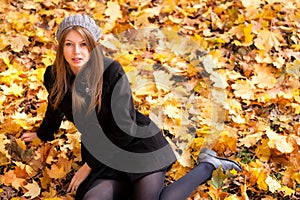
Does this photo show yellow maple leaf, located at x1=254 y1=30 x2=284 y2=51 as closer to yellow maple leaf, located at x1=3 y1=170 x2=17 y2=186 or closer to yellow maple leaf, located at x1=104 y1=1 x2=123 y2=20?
yellow maple leaf, located at x1=104 y1=1 x2=123 y2=20

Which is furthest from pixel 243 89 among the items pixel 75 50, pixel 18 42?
pixel 18 42

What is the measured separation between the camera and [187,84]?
3494mm

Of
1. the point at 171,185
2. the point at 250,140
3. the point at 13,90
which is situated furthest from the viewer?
the point at 13,90

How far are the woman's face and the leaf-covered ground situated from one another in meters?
0.79

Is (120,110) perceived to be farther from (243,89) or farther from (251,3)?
(251,3)

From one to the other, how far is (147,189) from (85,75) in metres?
0.73

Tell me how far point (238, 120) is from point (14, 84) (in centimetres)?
175

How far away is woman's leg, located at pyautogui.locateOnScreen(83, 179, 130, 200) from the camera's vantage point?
2.38m

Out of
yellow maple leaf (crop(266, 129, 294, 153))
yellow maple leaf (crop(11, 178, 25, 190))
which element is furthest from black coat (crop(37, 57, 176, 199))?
yellow maple leaf (crop(266, 129, 294, 153))

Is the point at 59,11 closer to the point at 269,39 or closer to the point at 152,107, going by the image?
the point at 152,107

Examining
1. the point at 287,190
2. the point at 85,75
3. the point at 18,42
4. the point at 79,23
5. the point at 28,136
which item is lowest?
the point at 287,190

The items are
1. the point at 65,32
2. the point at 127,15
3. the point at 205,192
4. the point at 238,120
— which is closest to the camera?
the point at 65,32

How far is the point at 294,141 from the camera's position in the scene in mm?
2889

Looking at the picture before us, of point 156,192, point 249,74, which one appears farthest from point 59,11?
point 156,192
